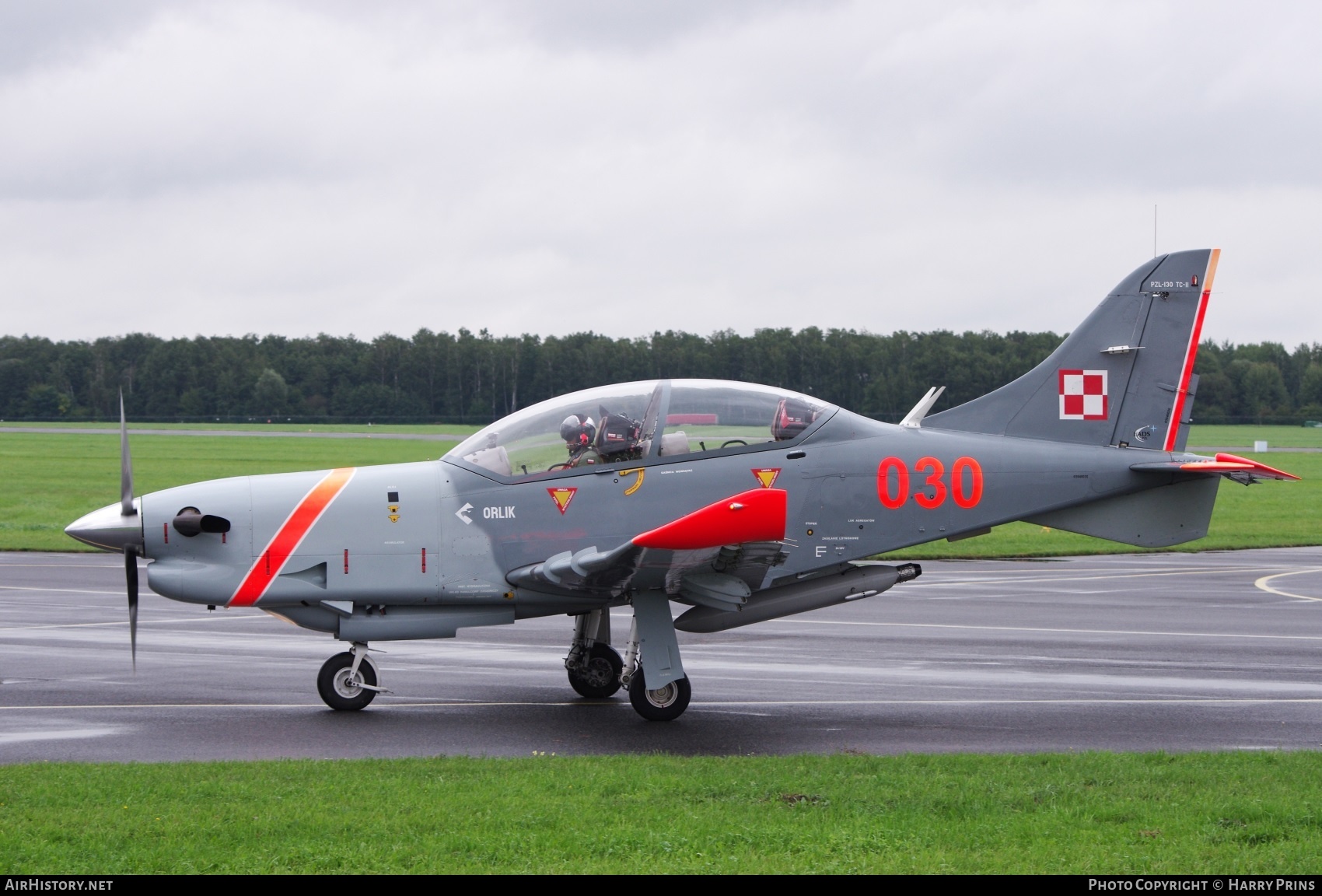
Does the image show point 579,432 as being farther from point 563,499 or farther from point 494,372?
point 494,372

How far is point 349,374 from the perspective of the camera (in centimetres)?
12862

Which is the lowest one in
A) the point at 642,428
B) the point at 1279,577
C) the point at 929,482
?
the point at 1279,577

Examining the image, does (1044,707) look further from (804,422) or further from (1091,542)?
(1091,542)

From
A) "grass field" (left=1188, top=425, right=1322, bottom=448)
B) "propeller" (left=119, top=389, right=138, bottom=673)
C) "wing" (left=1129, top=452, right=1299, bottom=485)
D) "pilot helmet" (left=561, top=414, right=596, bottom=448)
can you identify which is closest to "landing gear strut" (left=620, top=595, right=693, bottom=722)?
"pilot helmet" (left=561, top=414, right=596, bottom=448)

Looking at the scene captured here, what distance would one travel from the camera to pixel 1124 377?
11750 millimetres

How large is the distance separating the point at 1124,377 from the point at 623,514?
484cm

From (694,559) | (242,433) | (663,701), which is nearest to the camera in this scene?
(694,559)

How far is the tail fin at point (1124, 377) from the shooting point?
38.2ft

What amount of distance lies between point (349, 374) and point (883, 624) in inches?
4606

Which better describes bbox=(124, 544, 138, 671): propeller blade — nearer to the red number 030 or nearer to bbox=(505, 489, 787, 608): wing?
bbox=(505, 489, 787, 608): wing

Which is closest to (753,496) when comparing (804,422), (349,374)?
(804,422)

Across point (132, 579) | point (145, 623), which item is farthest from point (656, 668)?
point (145, 623)

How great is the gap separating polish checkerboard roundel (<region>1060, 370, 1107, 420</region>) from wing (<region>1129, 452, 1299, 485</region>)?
2.17 feet

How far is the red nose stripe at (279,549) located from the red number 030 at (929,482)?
184 inches
